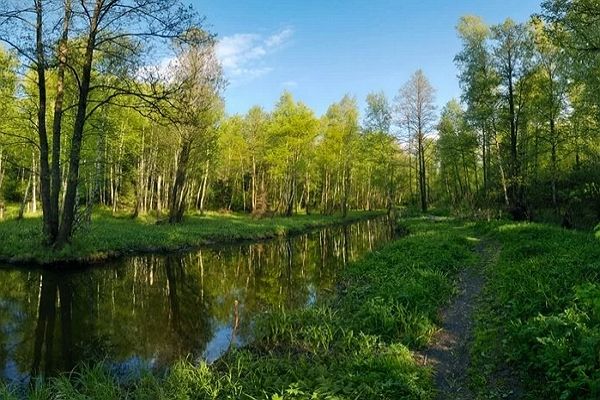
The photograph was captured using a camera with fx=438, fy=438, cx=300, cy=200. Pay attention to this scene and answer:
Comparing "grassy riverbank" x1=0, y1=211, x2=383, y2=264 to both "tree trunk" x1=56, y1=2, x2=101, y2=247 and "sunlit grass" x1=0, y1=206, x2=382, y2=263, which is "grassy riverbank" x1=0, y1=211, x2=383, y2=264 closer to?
"sunlit grass" x1=0, y1=206, x2=382, y2=263

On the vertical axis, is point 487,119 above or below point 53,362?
above

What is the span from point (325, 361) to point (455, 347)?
2.45 m

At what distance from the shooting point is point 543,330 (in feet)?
21.6

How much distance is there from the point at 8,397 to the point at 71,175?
44.8 feet

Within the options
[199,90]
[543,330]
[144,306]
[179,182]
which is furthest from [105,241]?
[543,330]

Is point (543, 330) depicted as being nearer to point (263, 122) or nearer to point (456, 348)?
point (456, 348)

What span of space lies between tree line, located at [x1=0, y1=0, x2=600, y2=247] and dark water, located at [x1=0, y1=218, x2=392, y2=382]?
4.29 meters

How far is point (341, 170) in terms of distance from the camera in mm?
56625

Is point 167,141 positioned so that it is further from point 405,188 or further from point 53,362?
point 405,188

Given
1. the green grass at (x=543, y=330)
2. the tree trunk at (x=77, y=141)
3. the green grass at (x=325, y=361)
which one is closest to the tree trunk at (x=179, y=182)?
the tree trunk at (x=77, y=141)

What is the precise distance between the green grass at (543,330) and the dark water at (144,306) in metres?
4.58

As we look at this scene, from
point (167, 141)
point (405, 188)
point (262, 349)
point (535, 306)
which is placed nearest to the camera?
point (535, 306)

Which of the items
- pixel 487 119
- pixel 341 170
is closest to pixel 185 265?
pixel 487 119

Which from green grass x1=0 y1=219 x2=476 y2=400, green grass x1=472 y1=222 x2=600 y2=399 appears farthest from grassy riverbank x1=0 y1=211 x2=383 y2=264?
green grass x1=472 y1=222 x2=600 y2=399
